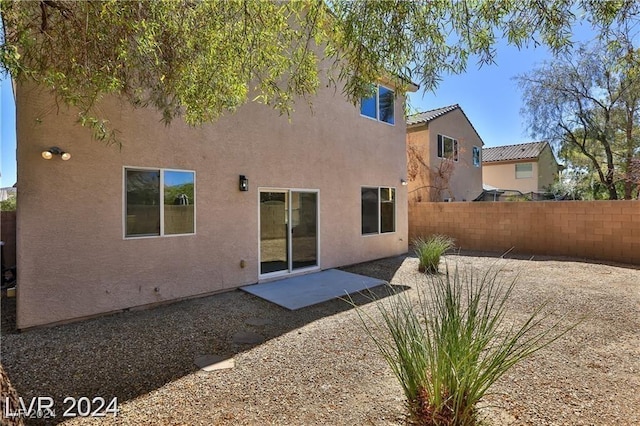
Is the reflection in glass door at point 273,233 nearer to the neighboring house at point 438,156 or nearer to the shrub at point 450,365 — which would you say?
the shrub at point 450,365

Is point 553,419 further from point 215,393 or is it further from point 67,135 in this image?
point 67,135

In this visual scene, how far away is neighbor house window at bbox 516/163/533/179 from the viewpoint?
26.9 metres

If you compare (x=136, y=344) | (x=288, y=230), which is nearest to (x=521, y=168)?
(x=288, y=230)

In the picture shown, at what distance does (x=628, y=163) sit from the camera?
645 inches

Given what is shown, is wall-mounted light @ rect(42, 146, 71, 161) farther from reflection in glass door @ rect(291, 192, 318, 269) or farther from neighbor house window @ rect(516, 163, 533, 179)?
neighbor house window @ rect(516, 163, 533, 179)

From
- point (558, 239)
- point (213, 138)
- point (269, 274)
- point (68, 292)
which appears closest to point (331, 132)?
point (213, 138)

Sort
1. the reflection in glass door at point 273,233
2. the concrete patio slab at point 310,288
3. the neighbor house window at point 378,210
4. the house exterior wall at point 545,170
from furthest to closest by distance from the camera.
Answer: the house exterior wall at point 545,170 → the neighbor house window at point 378,210 → the reflection in glass door at point 273,233 → the concrete patio slab at point 310,288

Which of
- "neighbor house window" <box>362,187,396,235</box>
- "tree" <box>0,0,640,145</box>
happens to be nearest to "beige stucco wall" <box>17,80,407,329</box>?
"tree" <box>0,0,640,145</box>

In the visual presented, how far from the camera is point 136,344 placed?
16.8 feet

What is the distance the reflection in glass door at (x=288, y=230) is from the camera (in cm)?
876

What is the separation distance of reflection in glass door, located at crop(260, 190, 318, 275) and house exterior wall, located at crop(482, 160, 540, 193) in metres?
24.1

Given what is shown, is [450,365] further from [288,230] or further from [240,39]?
[288,230]

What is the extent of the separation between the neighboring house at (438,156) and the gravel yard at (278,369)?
12138 millimetres

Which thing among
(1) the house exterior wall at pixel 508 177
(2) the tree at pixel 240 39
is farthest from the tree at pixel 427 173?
(2) the tree at pixel 240 39
